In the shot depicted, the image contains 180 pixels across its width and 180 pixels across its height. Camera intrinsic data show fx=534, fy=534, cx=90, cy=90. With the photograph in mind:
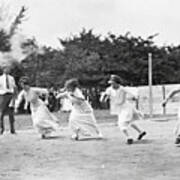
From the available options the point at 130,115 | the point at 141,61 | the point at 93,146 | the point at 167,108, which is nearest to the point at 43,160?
the point at 93,146

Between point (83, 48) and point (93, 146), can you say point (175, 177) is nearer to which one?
point (93, 146)

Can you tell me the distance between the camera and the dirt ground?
7.53m

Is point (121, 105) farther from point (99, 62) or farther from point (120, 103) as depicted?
point (99, 62)

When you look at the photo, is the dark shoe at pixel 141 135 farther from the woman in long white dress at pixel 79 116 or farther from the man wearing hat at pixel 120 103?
the woman in long white dress at pixel 79 116

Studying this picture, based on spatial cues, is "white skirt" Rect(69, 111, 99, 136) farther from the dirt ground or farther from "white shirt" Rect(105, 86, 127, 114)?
"white shirt" Rect(105, 86, 127, 114)

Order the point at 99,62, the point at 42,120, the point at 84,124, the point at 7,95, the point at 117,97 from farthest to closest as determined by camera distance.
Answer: the point at 99,62, the point at 7,95, the point at 42,120, the point at 84,124, the point at 117,97

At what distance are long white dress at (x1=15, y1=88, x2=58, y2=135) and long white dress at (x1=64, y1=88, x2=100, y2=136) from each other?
77 cm

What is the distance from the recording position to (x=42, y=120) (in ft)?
46.7

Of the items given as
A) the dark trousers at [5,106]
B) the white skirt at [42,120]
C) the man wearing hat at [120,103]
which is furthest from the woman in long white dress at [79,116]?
the dark trousers at [5,106]

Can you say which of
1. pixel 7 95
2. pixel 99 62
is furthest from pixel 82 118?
pixel 99 62

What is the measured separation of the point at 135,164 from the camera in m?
8.52

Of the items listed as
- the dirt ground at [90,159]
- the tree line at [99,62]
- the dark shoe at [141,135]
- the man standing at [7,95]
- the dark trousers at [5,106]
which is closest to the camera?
the dirt ground at [90,159]

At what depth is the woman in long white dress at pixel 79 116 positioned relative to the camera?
13.6 metres

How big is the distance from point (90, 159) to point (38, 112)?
213 inches
